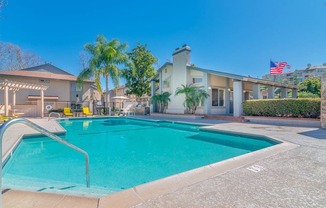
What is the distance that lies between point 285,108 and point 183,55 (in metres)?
11.5

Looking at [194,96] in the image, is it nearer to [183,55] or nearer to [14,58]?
[183,55]

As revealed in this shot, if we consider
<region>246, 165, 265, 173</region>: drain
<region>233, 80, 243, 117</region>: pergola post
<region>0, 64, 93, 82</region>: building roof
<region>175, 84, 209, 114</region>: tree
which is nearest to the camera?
<region>246, 165, 265, 173</region>: drain

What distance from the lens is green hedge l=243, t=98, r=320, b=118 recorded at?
1242cm

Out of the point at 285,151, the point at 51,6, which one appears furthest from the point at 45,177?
the point at 51,6

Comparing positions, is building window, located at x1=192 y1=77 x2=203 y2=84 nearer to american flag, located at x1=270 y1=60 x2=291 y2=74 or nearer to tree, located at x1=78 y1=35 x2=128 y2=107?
tree, located at x1=78 y1=35 x2=128 y2=107

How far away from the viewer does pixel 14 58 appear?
33094mm

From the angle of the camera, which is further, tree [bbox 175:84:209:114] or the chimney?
the chimney

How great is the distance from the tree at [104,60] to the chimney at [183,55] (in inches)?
276

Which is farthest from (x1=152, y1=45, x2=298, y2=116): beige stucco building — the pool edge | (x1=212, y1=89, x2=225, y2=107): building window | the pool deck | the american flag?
the pool deck

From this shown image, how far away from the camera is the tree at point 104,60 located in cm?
2167

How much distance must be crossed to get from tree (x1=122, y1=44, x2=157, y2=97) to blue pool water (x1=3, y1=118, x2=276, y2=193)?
60.3 feet

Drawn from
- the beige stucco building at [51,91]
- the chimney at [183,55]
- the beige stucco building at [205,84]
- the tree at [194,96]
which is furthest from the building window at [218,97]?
the beige stucco building at [51,91]

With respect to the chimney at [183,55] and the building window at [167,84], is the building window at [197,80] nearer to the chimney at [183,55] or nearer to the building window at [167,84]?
the chimney at [183,55]

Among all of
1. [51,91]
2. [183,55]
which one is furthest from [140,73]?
[51,91]
